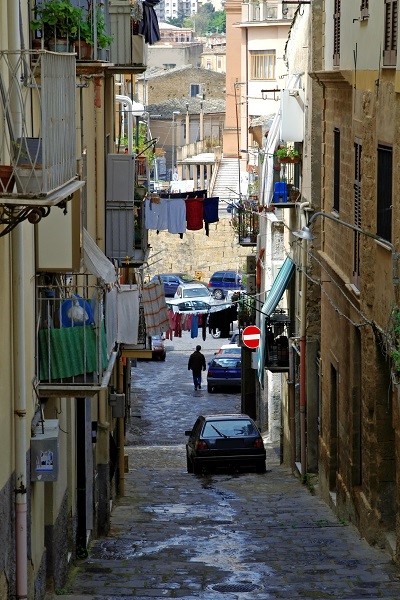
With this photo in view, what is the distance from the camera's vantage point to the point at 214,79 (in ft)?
369

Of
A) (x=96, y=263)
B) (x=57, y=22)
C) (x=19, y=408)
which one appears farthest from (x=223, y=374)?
(x=19, y=408)

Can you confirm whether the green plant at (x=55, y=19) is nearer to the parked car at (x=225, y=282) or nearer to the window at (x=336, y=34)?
the window at (x=336, y=34)

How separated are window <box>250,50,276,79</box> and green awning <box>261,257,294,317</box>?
3613 cm

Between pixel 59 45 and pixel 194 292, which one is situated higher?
pixel 59 45

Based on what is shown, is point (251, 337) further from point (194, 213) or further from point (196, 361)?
point (196, 361)

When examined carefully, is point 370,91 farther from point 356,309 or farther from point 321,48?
point 321,48

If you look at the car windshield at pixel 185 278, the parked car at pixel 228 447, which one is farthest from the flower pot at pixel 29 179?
the car windshield at pixel 185 278

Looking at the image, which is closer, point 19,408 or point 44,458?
point 19,408

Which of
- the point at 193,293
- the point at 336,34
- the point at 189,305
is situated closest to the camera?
the point at 336,34

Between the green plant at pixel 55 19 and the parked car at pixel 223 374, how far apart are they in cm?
3389

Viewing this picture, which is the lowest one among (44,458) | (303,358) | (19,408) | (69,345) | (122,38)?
(303,358)

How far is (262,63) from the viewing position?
67.4 meters

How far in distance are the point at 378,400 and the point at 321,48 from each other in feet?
35.6

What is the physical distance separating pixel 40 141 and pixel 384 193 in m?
8.49
